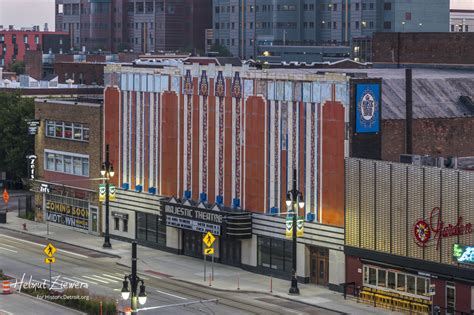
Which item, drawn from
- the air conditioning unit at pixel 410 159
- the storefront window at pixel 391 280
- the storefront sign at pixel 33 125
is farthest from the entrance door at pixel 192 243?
the storefront sign at pixel 33 125

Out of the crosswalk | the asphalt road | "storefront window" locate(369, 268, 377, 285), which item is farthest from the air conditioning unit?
the crosswalk

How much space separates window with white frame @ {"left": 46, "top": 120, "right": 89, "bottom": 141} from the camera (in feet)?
317

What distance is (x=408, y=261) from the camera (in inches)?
2628

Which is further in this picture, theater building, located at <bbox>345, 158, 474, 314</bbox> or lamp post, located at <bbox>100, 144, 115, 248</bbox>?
lamp post, located at <bbox>100, 144, 115, 248</bbox>

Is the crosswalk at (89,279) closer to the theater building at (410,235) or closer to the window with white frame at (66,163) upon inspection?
the theater building at (410,235)

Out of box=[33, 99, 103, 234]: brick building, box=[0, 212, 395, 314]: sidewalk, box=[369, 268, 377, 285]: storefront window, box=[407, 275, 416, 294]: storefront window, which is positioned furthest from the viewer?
box=[33, 99, 103, 234]: brick building

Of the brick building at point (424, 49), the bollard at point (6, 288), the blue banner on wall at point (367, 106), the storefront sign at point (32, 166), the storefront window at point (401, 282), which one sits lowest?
the bollard at point (6, 288)

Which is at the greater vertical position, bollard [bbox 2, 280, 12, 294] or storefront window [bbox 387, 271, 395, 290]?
storefront window [bbox 387, 271, 395, 290]

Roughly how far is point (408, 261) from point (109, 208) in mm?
31952

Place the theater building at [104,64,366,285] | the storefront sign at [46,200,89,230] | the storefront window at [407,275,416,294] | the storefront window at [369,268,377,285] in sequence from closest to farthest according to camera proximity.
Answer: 1. the storefront window at [407,275,416,294]
2. the storefront window at [369,268,377,285]
3. the theater building at [104,64,366,285]
4. the storefront sign at [46,200,89,230]

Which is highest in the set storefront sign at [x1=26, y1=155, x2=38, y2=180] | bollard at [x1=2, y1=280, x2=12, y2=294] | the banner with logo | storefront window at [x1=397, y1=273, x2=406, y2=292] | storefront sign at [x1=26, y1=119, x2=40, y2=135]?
storefront sign at [x1=26, y1=119, x2=40, y2=135]

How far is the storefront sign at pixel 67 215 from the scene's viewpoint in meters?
96.4

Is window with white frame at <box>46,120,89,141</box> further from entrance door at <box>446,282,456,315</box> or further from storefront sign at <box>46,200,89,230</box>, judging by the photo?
entrance door at <box>446,282,456,315</box>

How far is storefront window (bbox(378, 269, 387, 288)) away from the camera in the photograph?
68938 mm
